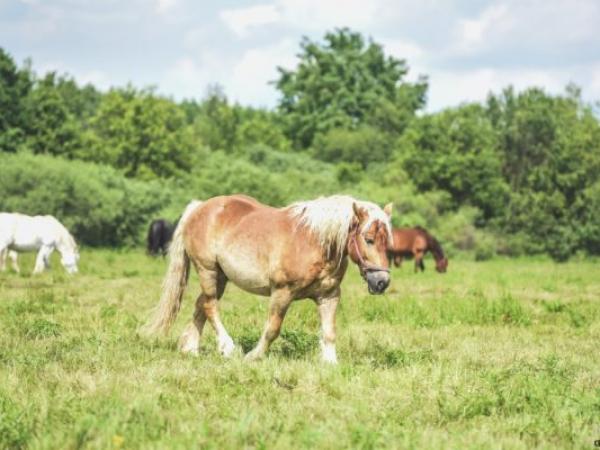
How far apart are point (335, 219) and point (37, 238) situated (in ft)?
51.4

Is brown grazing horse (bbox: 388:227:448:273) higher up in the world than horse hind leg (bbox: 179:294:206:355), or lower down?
higher up

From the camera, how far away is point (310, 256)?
773cm

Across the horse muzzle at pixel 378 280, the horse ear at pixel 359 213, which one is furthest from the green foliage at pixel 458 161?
the horse muzzle at pixel 378 280

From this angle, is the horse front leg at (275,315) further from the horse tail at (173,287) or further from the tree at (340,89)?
the tree at (340,89)

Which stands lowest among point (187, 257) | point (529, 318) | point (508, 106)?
point (529, 318)

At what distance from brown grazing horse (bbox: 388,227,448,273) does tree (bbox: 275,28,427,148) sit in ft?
144

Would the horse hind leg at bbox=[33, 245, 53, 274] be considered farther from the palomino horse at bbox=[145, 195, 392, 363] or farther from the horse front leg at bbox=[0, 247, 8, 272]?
the palomino horse at bbox=[145, 195, 392, 363]

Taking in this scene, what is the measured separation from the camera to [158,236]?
1194 inches

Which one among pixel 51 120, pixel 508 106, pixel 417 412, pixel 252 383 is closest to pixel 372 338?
pixel 252 383

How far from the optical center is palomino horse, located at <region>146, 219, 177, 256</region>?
→ 30.2 m

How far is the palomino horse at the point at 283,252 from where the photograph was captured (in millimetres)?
7543

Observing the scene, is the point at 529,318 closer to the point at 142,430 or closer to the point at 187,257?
the point at 187,257

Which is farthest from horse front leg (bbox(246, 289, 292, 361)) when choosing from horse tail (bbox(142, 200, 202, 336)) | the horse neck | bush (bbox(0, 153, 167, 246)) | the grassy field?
bush (bbox(0, 153, 167, 246))

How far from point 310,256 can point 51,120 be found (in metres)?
44.1
